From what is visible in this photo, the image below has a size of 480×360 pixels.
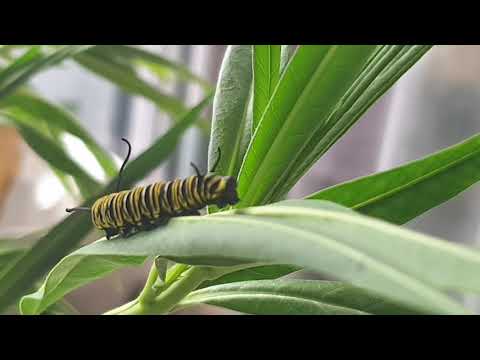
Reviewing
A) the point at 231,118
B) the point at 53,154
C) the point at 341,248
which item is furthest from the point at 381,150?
the point at 341,248

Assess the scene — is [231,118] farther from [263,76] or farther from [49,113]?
[49,113]

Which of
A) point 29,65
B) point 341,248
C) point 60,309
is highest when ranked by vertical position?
point 29,65

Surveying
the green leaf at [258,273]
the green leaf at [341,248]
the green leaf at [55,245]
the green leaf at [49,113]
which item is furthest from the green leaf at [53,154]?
the green leaf at [341,248]

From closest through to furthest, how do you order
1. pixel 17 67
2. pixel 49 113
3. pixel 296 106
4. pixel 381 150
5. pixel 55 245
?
pixel 296 106
pixel 55 245
pixel 17 67
pixel 49 113
pixel 381 150

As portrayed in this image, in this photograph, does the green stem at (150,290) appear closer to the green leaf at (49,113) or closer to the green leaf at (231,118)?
the green leaf at (231,118)

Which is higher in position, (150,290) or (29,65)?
(29,65)

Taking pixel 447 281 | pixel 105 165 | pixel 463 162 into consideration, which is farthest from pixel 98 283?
pixel 447 281

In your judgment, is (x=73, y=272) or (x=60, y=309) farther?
(x=60, y=309)
